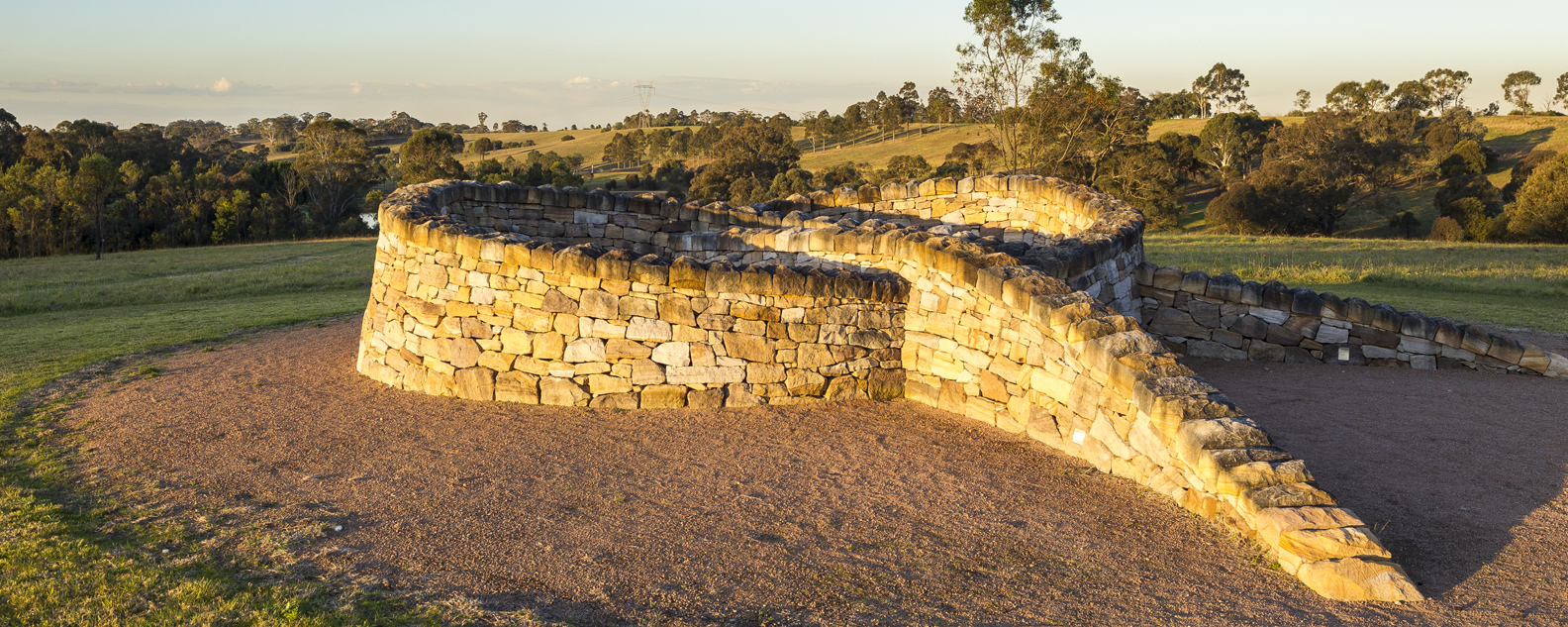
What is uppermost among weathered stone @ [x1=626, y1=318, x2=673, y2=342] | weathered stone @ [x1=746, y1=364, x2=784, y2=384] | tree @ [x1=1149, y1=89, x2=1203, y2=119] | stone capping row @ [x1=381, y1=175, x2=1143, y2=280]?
tree @ [x1=1149, y1=89, x2=1203, y2=119]

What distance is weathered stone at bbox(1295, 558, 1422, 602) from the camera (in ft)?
15.4

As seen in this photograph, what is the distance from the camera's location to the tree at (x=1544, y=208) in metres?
35.7

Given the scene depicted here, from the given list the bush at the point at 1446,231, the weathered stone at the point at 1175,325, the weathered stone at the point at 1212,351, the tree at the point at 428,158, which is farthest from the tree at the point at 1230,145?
the weathered stone at the point at 1212,351

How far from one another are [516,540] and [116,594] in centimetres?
200

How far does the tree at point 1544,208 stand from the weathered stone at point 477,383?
4259 cm

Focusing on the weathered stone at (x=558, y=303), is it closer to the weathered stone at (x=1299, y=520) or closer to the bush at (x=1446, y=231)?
the weathered stone at (x=1299, y=520)

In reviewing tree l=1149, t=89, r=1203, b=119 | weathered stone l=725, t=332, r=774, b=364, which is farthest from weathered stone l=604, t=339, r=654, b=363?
tree l=1149, t=89, r=1203, b=119

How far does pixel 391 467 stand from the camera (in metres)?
6.80

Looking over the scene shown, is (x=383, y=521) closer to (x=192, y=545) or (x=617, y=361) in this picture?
(x=192, y=545)

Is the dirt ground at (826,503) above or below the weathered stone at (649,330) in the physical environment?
below

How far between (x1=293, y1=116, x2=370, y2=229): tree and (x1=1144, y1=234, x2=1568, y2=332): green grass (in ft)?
156

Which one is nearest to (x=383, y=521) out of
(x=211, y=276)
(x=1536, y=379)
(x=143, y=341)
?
(x=143, y=341)

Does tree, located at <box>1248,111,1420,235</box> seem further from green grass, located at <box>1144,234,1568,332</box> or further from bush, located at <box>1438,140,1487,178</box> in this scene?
green grass, located at <box>1144,234,1568,332</box>

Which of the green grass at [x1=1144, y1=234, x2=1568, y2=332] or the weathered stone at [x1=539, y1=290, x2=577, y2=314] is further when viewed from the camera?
the green grass at [x1=1144, y1=234, x2=1568, y2=332]
